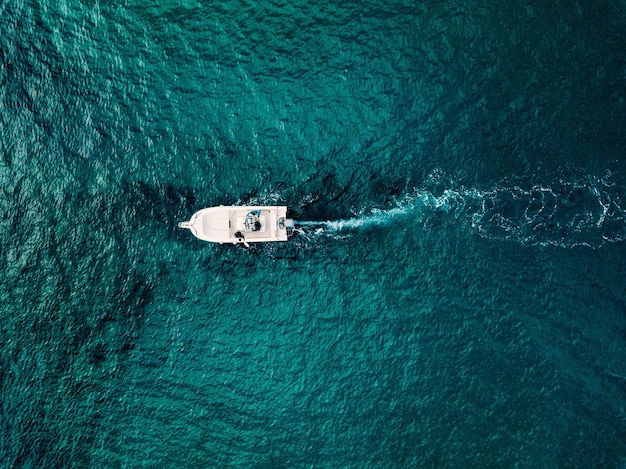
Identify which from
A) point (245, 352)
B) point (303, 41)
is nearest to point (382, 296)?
point (245, 352)

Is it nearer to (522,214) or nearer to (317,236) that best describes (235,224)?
(317,236)

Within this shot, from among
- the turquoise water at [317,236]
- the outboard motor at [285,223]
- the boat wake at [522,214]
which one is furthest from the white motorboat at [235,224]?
the boat wake at [522,214]

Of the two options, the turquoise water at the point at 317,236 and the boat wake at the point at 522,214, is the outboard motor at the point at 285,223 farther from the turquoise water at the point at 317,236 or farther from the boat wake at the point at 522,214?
the boat wake at the point at 522,214

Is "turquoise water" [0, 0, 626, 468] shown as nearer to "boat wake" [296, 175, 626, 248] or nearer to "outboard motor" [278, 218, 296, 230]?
"boat wake" [296, 175, 626, 248]

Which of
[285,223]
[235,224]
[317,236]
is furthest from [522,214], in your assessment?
[235,224]

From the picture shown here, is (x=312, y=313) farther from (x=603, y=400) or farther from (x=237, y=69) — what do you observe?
(x=603, y=400)
